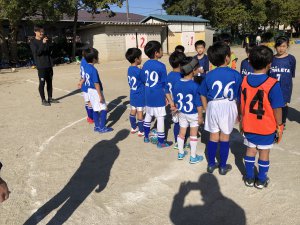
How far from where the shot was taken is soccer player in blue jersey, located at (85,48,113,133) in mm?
5578

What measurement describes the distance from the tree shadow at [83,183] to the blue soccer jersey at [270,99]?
204cm

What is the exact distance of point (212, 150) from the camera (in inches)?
155

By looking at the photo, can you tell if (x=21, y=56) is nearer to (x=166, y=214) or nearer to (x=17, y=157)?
(x=17, y=157)

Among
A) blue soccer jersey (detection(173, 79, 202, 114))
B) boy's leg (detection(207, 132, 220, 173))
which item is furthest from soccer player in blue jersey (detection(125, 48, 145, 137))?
boy's leg (detection(207, 132, 220, 173))

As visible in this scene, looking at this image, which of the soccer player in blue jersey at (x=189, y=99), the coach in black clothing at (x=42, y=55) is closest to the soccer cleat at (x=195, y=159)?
the soccer player in blue jersey at (x=189, y=99)

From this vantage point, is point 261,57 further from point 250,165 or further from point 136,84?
point 136,84

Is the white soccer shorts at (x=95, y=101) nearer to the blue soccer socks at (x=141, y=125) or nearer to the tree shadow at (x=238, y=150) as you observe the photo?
the blue soccer socks at (x=141, y=125)

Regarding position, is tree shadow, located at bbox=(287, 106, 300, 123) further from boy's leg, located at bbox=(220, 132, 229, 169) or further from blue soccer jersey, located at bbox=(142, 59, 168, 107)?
blue soccer jersey, located at bbox=(142, 59, 168, 107)

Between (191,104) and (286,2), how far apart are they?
4884 centimetres

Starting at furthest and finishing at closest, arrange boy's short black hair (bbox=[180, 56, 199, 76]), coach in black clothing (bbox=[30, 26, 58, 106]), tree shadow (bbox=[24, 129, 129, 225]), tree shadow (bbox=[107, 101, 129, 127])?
coach in black clothing (bbox=[30, 26, 58, 106]), tree shadow (bbox=[107, 101, 129, 127]), boy's short black hair (bbox=[180, 56, 199, 76]), tree shadow (bbox=[24, 129, 129, 225])

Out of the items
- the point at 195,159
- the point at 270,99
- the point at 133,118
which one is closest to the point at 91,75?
the point at 133,118

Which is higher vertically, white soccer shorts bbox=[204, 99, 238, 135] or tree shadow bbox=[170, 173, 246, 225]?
white soccer shorts bbox=[204, 99, 238, 135]

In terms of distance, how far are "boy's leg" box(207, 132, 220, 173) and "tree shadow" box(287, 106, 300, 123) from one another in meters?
3.15

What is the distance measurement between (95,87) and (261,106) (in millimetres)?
3411
